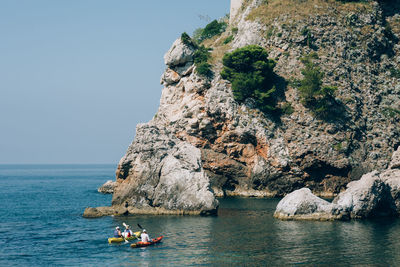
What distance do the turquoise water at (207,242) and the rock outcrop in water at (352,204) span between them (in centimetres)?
175

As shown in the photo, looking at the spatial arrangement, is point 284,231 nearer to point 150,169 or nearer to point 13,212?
point 150,169

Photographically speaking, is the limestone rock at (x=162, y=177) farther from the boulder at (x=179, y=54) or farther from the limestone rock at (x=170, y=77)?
the limestone rock at (x=170, y=77)

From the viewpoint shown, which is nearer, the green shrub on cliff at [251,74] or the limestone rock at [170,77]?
the green shrub on cliff at [251,74]

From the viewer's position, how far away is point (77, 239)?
138 feet

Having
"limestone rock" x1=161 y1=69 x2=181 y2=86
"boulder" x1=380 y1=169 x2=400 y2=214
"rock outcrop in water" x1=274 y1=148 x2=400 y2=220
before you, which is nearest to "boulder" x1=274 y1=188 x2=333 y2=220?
"rock outcrop in water" x1=274 y1=148 x2=400 y2=220

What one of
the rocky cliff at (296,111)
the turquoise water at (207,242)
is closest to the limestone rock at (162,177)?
the rocky cliff at (296,111)

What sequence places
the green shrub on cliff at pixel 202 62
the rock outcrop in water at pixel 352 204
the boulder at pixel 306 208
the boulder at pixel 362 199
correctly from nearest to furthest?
1. the boulder at pixel 306 208
2. the rock outcrop in water at pixel 352 204
3. the boulder at pixel 362 199
4. the green shrub on cliff at pixel 202 62

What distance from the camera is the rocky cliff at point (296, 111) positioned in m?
74.2

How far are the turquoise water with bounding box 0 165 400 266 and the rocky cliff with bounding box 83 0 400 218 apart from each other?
13.5m

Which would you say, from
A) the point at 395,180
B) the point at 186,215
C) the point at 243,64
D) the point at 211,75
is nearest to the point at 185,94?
the point at 211,75

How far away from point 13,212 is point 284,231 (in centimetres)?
3899

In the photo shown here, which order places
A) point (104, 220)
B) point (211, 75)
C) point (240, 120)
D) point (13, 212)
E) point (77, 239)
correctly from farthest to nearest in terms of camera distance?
point (211, 75)
point (240, 120)
point (13, 212)
point (104, 220)
point (77, 239)

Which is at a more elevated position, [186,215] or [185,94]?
[185,94]

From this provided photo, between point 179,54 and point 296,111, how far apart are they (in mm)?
23894
